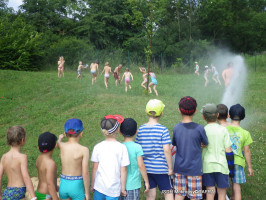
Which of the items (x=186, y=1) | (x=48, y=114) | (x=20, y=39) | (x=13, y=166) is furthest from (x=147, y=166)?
(x=186, y=1)

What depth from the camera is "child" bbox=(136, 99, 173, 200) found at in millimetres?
3834

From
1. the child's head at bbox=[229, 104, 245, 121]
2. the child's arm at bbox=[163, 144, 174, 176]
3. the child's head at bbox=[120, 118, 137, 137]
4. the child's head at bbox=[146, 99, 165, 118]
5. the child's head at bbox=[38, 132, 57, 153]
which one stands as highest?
the child's head at bbox=[146, 99, 165, 118]

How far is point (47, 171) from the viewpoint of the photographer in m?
3.74

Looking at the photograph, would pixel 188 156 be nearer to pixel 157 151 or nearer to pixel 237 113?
pixel 157 151

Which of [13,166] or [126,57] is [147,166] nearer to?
[13,166]

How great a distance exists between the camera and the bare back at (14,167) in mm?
3775

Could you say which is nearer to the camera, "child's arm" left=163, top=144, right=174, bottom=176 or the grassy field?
"child's arm" left=163, top=144, right=174, bottom=176

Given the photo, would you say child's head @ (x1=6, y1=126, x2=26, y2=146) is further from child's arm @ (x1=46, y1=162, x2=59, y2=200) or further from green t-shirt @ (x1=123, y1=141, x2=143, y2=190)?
green t-shirt @ (x1=123, y1=141, x2=143, y2=190)

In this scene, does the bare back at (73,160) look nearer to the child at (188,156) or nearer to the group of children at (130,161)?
the group of children at (130,161)

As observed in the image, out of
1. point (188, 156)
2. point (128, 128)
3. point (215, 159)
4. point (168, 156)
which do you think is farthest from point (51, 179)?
point (215, 159)

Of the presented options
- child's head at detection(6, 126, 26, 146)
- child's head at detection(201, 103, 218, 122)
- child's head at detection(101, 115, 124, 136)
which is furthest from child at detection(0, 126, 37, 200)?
child's head at detection(201, 103, 218, 122)

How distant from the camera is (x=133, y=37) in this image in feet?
133

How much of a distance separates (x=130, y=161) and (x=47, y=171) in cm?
113

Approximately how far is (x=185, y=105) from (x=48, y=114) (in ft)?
32.5
